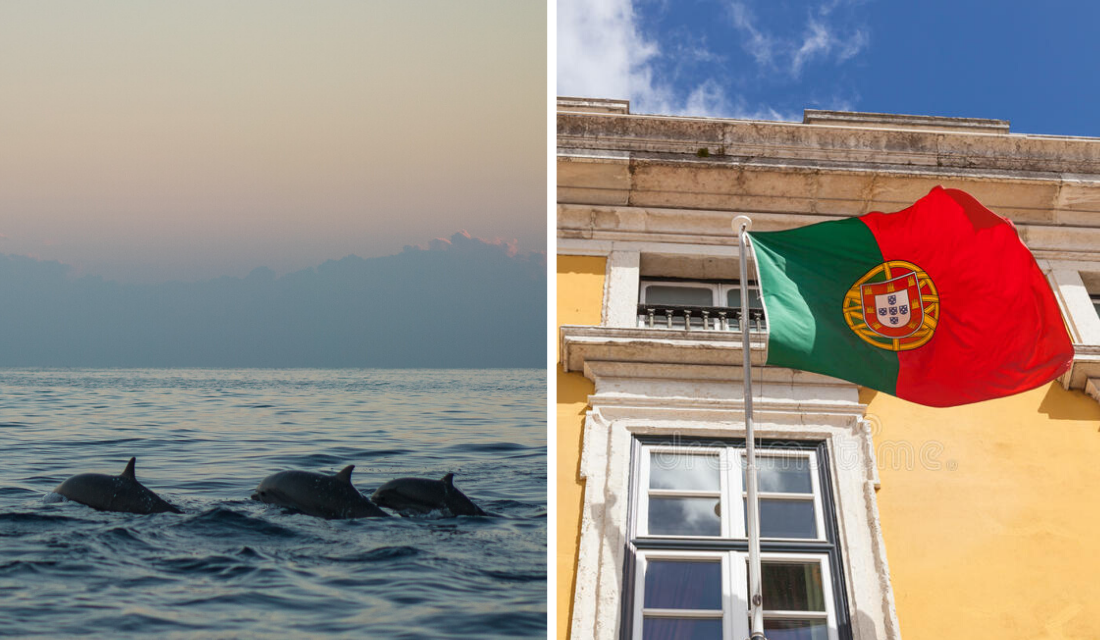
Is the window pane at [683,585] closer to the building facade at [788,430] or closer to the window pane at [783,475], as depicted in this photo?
the building facade at [788,430]

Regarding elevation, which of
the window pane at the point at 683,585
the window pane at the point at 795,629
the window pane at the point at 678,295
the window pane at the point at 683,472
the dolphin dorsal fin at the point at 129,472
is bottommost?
the window pane at the point at 795,629

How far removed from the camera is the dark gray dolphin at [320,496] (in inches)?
303

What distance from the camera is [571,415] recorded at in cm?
760

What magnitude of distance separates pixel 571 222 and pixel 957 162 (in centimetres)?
392

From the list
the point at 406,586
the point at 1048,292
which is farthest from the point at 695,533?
the point at 1048,292

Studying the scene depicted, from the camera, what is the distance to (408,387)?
12.0 m

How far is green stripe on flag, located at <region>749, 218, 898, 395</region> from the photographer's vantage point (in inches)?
250

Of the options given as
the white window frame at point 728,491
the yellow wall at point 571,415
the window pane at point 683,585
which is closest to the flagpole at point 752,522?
the window pane at point 683,585

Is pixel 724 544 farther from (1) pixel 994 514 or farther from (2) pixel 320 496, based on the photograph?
(2) pixel 320 496

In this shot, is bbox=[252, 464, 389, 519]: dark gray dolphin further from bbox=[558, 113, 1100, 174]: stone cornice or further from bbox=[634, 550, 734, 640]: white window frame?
bbox=[558, 113, 1100, 174]: stone cornice

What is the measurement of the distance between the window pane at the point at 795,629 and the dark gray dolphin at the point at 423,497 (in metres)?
2.98

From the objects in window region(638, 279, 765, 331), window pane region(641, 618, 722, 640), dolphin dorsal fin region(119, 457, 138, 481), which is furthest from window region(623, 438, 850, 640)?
dolphin dorsal fin region(119, 457, 138, 481)

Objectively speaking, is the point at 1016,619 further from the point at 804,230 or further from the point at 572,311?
the point at 572,311

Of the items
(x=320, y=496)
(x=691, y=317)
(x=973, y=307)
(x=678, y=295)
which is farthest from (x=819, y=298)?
(x=320, y=496)
